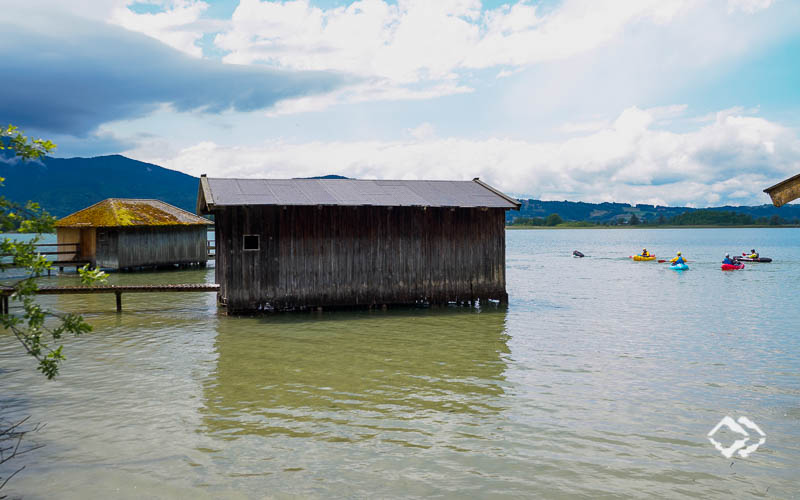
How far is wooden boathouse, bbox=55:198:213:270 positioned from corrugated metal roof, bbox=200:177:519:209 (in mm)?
18574

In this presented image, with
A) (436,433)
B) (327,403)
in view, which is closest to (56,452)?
(327,403)

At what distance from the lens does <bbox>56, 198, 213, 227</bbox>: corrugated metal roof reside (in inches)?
1453

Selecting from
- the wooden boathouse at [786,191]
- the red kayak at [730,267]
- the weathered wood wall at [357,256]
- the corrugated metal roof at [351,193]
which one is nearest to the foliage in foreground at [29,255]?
the wooden boathouse at [786,191]

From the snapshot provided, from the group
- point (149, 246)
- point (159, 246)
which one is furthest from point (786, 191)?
point (159, 246)

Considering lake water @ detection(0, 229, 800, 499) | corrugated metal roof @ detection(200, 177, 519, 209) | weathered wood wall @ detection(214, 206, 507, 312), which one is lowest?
lake water @ detection(0, 229, 800, 499)

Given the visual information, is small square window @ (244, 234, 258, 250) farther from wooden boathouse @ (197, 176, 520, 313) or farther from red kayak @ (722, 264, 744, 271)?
red kayak @ (722, 264, 744, 271)

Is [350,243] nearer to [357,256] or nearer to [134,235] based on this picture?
[357,256]

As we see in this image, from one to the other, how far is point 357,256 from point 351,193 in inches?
99.9

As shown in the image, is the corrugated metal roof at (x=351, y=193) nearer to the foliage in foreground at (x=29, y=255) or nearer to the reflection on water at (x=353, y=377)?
the reflection on water at (x=353, y=377)

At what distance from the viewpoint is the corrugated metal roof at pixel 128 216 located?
3691 cm

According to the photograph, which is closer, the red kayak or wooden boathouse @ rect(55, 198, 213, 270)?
wooden boathouse @ rect(55, 198, 213, 270)

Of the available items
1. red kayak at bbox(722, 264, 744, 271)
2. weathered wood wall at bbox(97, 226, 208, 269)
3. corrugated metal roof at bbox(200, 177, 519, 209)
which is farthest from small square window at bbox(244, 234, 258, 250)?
red kayak at bbox(722, 264, 744, 271)

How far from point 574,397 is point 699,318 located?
47.2 ft

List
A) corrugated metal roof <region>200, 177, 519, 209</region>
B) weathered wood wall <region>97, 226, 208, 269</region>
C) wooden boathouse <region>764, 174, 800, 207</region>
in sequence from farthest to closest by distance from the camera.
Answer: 1. weathered wood wall <region>97, 226, 208, 269</region>
2. corrugated metal roof <region>200, 177, 519, 209</region>
3. wooden boathouse <region>764, 174, 800, 207</region>
